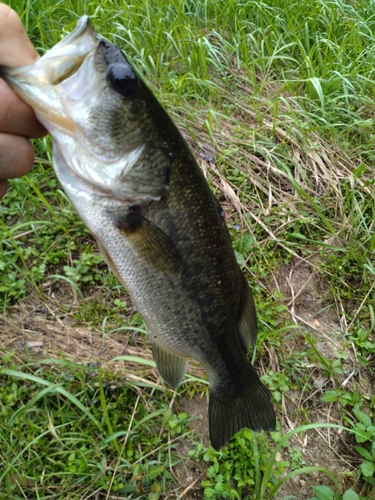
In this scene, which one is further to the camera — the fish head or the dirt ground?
the dirt ground

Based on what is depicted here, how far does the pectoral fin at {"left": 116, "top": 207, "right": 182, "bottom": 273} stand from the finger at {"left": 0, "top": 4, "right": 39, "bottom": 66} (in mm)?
518

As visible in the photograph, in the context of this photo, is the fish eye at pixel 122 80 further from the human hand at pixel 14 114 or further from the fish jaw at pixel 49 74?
the human hand at pixel 14 114

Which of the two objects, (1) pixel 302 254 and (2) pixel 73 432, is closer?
(2) pixel 73 432

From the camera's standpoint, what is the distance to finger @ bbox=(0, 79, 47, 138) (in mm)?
1161

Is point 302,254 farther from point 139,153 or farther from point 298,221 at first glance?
point 139,153

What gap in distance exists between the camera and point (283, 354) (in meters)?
2.57

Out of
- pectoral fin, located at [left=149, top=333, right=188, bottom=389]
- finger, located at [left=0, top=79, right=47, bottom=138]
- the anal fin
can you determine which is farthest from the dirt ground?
finger, located at [left=0, top=79, right=47, bottom=138]

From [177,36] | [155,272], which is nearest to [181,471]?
[155,272]

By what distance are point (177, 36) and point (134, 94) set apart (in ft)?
9.29

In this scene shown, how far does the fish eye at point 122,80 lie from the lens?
1.25 meters

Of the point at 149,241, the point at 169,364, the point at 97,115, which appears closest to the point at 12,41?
the point at 97,115

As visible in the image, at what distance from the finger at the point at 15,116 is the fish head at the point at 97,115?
0.03 metres

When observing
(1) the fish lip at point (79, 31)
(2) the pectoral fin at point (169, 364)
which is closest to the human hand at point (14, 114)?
(1) the fish lip at point (79, 31)

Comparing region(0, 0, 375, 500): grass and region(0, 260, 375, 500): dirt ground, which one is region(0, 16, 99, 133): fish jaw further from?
region(0, 260, 375, 500): dirt ground
